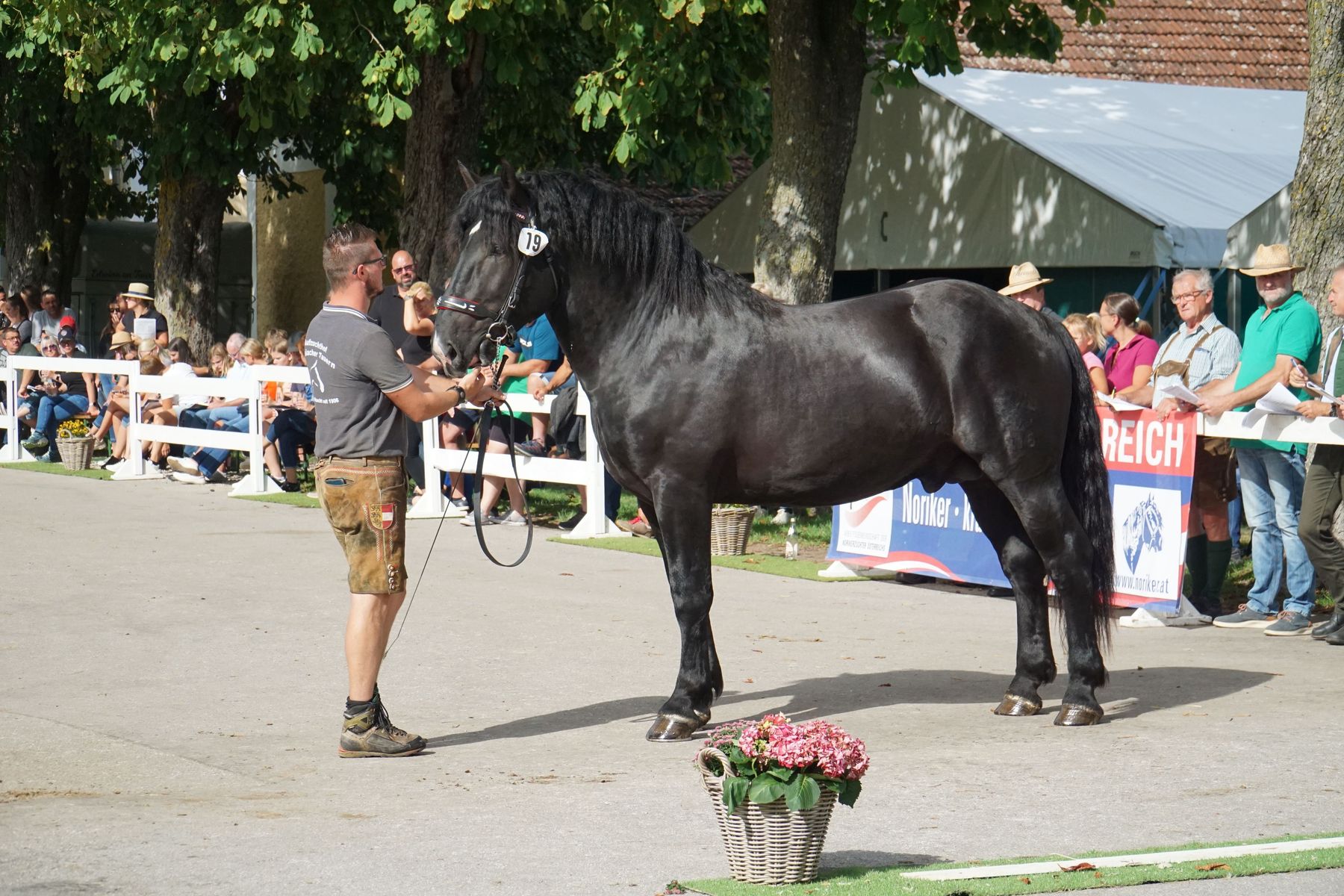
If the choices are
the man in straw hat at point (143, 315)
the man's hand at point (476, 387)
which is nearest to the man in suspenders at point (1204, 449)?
the man's hand at point (476, 387)

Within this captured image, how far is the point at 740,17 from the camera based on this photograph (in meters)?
16.7

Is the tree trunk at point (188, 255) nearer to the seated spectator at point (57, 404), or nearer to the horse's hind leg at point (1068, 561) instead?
the seated spectator at point (57, 404)

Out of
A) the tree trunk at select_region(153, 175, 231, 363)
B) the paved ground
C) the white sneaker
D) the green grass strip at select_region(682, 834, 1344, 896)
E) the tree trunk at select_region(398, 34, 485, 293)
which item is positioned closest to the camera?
the green grass strip at select_region(682, 834, 1344, 896)

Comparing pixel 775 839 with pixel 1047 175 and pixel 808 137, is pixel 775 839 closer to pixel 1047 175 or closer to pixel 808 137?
pixel 808 137

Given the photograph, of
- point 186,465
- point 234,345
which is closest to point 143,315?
point 234,345

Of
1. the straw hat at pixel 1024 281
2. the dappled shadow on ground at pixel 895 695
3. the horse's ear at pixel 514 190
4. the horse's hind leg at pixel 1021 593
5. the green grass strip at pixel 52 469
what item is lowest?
the green grass strip at pixel 52 469

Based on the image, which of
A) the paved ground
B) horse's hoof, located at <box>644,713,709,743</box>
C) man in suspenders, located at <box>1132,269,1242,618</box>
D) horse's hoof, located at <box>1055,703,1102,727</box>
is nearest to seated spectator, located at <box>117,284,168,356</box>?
the paved ground

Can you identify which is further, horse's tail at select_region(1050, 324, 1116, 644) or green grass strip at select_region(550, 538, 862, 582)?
green grass strip at select_region(550, 538, 862, 582)

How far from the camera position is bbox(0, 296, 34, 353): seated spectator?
2448cm

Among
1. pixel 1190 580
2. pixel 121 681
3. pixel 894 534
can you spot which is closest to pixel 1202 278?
pixel 1190 580

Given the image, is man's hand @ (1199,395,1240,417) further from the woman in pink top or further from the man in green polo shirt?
the woman in pink top

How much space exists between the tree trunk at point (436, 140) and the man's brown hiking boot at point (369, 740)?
12729mm

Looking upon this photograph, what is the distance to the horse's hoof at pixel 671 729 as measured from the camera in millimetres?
7090

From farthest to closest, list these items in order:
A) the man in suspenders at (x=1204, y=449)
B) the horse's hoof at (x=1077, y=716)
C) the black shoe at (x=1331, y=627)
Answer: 1. the man in suspenders at (x=1204, y=449)
2. the black shoe at (x=1331, y=627)
3. the horse's hoof at (x=1077, y=716)
